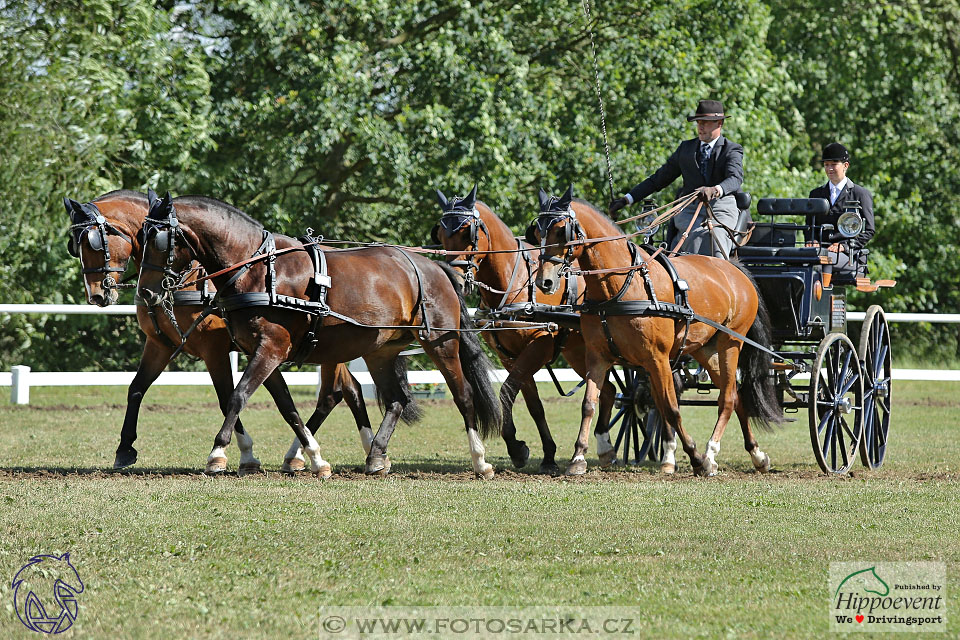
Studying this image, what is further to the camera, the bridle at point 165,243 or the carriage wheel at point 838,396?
the carriage wheel at point 838,396

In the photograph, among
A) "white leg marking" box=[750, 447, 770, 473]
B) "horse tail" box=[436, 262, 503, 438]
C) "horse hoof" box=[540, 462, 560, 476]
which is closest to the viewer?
"horse tail" box=[436, 262, 503, 438]

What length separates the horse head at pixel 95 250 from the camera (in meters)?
8.30

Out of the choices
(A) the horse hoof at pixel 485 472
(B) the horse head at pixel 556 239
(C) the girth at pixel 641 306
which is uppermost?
(B) the horse head at pixel 556 239

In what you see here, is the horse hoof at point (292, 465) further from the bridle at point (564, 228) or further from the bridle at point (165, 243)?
the bridle at point (564, 228)

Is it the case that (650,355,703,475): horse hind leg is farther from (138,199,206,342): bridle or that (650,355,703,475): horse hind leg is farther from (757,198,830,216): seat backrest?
(138,199,206,342): bridle

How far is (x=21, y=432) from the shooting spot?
12781 millimetres

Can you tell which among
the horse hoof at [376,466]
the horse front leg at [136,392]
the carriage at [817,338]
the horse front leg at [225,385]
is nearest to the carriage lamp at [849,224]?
the carriage at [817,338]

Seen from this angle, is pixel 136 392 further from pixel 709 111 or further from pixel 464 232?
pixel 709 111

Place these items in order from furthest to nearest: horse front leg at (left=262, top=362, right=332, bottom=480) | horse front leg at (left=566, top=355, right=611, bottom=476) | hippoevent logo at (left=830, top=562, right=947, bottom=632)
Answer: horse front leg at (left=566, top=355, right=611, bottom=476) < horse front leg at (left=262, top=362, right=332, bottom=480) < hippoevent logo at (left=830, top=562, right=947, bottom=632)

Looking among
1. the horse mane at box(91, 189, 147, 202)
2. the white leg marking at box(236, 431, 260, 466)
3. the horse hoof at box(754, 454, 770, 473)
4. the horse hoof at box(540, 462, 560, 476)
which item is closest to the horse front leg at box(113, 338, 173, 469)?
the white leg marking at box(236, 431, 260, 466)

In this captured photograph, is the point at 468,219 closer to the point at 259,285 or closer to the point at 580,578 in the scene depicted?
the point at 259,285

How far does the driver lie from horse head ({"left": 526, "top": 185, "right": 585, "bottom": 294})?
2.67 meters

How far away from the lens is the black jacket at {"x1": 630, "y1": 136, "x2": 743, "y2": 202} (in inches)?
397

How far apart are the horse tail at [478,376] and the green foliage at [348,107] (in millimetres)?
7435
